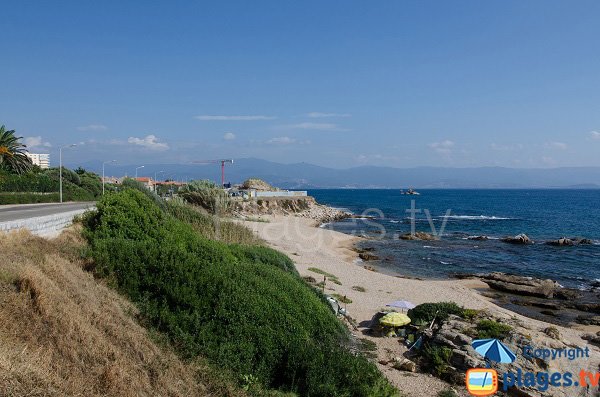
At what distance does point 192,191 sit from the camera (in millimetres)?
38812

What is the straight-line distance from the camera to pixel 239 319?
400 inches

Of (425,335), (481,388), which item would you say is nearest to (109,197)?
(425,335)

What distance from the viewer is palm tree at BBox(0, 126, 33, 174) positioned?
4425 centimetres

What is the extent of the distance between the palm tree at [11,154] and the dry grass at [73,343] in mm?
41256

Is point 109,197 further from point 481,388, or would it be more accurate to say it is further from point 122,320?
point 481,388

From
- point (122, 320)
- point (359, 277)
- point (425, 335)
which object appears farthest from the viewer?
point (359, 277)

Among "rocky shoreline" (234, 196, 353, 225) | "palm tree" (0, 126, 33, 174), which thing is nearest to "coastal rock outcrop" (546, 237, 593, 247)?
"rocky shoreline" (234, 196, 353, 225)

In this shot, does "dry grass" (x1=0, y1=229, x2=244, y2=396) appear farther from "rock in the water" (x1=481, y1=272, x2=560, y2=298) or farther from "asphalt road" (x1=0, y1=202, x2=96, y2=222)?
"rock in the water" (x1=481, y1=272, x2=560, y2=298)

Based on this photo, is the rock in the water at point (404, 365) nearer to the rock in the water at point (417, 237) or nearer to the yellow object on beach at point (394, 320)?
the yellow object on beach at point (394, 320)

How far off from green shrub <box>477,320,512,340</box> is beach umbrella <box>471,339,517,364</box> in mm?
1409

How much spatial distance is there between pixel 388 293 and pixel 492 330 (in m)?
9.96

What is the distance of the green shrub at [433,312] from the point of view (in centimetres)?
1585

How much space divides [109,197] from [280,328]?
8.00 m

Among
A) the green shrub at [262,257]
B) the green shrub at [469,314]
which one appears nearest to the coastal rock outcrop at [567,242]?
the green shrub at [469,314]
